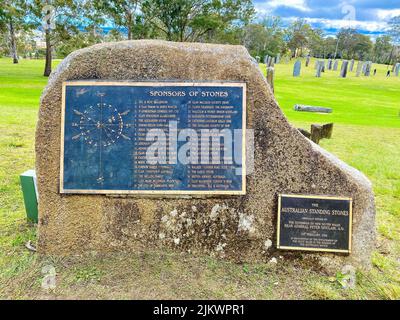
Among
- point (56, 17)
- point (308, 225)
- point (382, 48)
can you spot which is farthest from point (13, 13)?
point (382, 48)

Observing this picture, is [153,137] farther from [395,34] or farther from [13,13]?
[395,34]

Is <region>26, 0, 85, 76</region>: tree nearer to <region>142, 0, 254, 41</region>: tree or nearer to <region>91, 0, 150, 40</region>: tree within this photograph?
<region>91, 0, 150, 40</region>: tree

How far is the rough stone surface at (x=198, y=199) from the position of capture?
14.1ft

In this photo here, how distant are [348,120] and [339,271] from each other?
12945mm

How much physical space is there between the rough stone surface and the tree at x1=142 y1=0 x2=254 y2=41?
31.4 m

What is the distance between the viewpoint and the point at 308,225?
14.3 feet

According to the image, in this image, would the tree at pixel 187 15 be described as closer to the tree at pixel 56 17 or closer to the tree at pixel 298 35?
the tree at pixel 56 17

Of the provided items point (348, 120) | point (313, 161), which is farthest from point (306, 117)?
point (313, 161)

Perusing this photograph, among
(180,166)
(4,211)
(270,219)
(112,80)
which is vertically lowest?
(4,211)

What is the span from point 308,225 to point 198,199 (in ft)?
4.25

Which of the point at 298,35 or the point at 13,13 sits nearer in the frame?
the point at 13,13

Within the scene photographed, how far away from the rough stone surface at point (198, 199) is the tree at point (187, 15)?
31377mm
